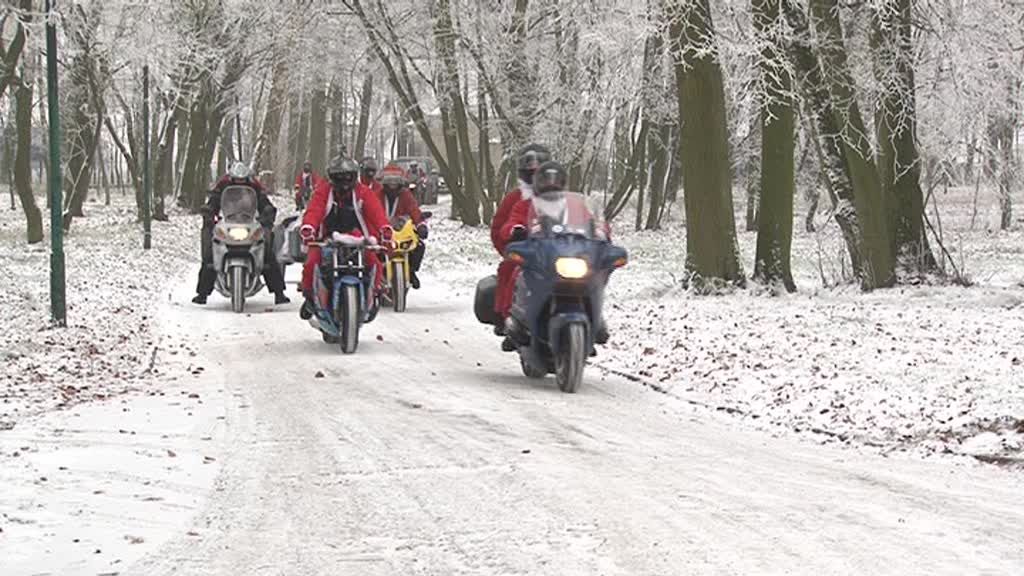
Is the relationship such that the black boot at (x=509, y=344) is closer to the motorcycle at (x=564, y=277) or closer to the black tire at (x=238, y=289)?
the motorcycle at (x=564, y=277)

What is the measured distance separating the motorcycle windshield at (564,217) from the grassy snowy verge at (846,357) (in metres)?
1.42

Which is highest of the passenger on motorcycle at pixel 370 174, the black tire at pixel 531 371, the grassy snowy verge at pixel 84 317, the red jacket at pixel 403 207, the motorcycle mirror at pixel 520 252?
the passenger on motorcycle at pixel 370 174

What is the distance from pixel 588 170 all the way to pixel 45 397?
1163 inches

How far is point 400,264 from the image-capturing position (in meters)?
18.5

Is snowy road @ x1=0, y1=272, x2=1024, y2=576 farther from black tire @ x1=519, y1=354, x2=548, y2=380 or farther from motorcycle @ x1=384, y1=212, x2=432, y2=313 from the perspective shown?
motorcycle @ x1=384, y1=212, x2=432, y2=313

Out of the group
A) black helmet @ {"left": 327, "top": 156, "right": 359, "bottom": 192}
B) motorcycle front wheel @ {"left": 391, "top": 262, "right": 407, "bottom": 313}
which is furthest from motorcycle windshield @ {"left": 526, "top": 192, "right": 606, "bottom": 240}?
motorcycle front wheel @ {"left": 391, "top": 262, "right": 407, "bottom": 313}

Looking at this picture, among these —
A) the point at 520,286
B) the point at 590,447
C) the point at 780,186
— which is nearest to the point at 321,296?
the point at 520,286

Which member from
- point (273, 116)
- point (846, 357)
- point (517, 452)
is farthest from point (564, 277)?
point (273, 116)

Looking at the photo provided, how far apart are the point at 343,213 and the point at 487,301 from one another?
87.1 inches

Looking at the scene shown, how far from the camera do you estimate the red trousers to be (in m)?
12.1

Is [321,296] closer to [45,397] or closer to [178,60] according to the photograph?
[45,397]

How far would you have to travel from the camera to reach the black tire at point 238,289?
18.2 meters

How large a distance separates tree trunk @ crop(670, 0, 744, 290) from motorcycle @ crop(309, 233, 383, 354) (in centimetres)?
550

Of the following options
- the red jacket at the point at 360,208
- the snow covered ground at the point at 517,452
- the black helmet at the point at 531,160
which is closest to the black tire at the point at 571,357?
the snow covered ground at the point at 517,452
